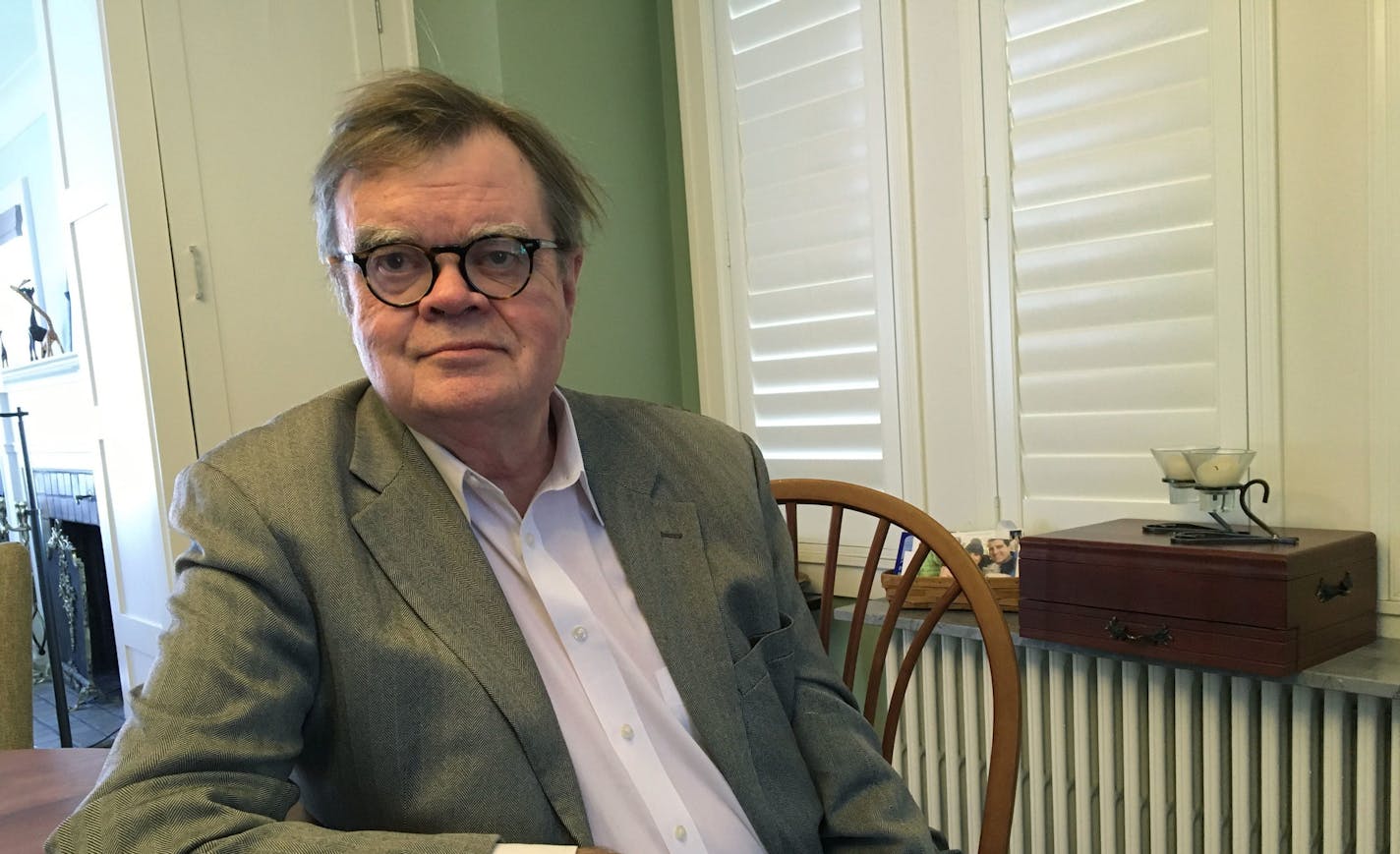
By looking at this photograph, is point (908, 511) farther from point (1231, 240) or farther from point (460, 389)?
point (1231, 240)

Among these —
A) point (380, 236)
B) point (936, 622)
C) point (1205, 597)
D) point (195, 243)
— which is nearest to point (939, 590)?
point (1205, 597)

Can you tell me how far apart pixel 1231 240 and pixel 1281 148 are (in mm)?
166

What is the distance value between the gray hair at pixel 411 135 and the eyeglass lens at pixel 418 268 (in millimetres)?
73

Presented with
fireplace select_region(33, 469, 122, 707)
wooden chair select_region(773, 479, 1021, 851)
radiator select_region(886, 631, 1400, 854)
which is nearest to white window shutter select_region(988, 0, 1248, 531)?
radiator select_region(886, 631, 1400, 854)

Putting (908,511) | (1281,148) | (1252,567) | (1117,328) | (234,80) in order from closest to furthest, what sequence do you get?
(908,511), (1252,567), (1281,148), (1117,328), (234,80)

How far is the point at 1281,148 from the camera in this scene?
1651 millimetres

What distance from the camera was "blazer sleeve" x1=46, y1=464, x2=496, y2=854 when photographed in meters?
0.74

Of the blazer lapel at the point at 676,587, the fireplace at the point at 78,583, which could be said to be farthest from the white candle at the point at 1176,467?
the fireplace at the point at 78,583

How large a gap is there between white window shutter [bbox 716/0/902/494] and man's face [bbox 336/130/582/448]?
136cm

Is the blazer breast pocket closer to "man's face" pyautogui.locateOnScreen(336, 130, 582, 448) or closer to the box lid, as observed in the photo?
"man's face" pyautogui.locateOnScreen(336, 130, 582, 448)

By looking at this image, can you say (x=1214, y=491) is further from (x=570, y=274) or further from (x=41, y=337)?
(x=41, y=337)

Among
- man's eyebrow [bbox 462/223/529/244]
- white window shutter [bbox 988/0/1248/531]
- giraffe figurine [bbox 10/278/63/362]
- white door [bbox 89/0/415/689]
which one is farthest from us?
giraffe figurine [bbox 10/278/63/362]

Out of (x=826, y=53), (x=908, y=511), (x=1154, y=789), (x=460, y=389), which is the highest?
(x=826, y=53)

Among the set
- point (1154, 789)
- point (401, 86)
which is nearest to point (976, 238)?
point (1154, 789)
